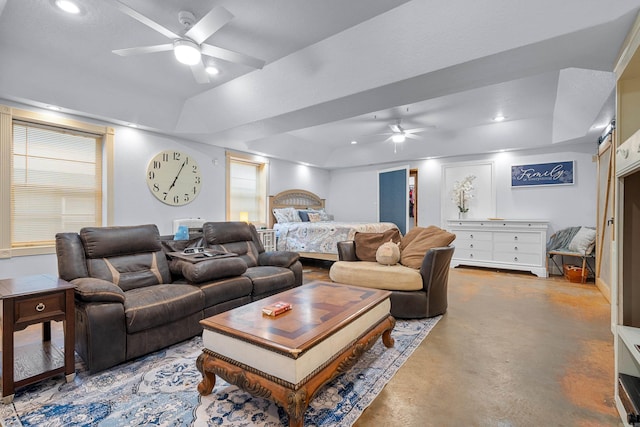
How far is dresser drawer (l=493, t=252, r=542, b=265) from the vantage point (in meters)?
5.14

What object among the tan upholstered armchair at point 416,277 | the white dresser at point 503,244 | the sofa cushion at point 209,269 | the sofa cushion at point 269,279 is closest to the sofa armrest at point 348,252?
the tan upholstered armchair at point 416,277

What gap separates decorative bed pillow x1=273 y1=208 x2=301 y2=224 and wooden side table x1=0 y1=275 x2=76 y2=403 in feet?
14.3

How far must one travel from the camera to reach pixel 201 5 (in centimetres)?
236

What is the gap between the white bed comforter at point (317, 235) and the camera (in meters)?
5.25

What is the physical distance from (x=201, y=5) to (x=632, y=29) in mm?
2957

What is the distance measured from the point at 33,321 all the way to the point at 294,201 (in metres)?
5.60

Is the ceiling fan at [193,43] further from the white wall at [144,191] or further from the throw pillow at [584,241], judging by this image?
the throw pillow at [584,241]

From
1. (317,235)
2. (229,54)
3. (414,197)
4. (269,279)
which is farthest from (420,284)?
(414,197)

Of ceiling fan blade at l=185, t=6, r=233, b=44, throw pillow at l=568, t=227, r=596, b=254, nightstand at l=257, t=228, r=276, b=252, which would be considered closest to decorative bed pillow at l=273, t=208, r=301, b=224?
nightstand at l=257, t=228, r=276, b=252

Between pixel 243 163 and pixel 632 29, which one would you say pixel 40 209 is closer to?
pixel 243 163

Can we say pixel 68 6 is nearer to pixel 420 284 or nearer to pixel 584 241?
pixel 420 284

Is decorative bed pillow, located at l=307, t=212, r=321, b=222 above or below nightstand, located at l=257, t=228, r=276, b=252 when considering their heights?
above

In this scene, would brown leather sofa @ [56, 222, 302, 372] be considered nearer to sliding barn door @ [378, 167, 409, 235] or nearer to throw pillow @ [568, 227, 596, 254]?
sliding barn door @ [378, 167, 409, 235]

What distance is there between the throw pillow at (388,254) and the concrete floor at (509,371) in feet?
2.60
